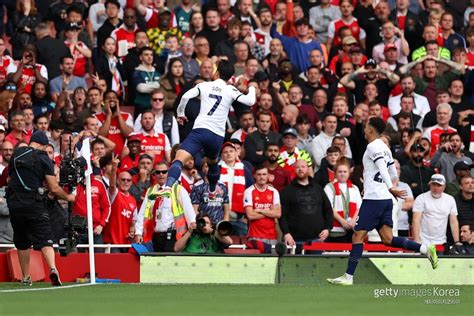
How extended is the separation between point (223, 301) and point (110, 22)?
12462mm

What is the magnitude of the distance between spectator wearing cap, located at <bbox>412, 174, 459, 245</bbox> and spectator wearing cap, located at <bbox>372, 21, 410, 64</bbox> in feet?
19.6

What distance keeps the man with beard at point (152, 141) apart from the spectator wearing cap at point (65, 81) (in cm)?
186

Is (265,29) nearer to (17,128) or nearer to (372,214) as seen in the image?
(17,128)

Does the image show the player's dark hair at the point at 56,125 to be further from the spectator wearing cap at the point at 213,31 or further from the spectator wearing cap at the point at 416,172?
the spectator wearing cap at the point at 416,172

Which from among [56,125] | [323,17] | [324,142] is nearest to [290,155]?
[324,142]

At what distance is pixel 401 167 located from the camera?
936 inches

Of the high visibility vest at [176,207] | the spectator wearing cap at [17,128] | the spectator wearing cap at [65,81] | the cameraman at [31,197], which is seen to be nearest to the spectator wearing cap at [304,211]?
the high visibility vest at [176,207]

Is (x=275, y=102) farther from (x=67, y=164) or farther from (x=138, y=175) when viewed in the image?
(x=67, y=164)

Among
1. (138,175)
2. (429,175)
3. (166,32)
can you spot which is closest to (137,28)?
(166,32)

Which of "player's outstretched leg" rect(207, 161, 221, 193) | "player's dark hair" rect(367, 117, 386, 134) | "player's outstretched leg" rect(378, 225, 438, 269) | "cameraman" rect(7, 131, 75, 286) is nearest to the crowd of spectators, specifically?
"player's outstretched leg" rect(207, 161, 221, 193)

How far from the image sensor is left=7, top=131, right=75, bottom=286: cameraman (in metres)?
18.5

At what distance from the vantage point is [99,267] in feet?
66.0

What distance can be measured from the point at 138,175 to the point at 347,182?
3.39 m

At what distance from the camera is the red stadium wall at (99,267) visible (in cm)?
1988
